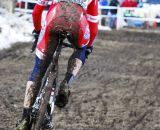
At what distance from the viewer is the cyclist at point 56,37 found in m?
4.59

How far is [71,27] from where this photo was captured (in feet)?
15.0

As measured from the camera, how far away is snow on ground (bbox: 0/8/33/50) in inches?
576

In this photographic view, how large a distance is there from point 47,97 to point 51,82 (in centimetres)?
16

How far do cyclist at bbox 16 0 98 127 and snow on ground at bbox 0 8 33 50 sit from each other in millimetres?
8918

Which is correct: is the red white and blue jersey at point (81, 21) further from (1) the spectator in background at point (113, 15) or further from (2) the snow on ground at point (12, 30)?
(1) the spectator in background at point (113, 15)

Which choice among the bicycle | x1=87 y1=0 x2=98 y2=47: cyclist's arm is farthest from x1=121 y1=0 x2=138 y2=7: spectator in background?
the bicycle

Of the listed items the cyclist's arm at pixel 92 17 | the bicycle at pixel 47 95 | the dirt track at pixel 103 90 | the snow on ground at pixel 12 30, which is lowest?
the snow on ground at pixel 12 30

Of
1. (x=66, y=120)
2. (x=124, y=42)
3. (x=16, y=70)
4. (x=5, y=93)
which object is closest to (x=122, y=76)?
(x=16, y=70)

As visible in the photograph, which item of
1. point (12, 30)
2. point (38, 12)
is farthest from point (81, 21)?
point (12, 30)

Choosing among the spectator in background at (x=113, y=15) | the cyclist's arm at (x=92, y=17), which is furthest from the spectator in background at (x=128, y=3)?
the cyclist's arm at (x=92, y=17)

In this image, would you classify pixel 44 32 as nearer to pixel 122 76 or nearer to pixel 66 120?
pixel 66 120

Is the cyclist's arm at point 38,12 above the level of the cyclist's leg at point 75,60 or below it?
above

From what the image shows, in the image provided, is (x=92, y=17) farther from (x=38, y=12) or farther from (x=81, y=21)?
(x=38, y=12)

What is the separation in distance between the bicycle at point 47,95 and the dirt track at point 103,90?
1523 mm
